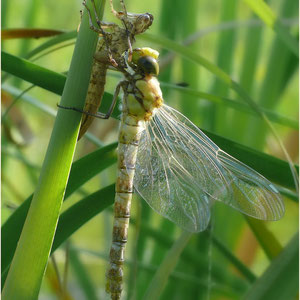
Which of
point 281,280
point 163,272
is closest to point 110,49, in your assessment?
point 163,272

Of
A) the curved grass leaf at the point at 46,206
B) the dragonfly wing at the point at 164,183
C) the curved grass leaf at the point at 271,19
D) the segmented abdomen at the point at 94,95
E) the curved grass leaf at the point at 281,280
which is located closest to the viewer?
the curved grass leaf at the point at 46,206

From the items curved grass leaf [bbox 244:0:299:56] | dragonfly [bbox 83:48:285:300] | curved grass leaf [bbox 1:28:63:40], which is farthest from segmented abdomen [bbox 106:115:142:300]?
curved grass leaf [bbox 244:0:299:56]

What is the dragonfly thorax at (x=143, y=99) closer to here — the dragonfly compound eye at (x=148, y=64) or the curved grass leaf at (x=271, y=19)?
the dragonfly compound eye at (x=148, y=64)

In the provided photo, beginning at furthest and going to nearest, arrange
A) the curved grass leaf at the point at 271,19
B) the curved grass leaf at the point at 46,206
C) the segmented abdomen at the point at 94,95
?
1. the curved grass leaf at the point at 271,19
2. the segmented abdomen at the point at 94,95
3. the curved grass leaf at the point at 46,206

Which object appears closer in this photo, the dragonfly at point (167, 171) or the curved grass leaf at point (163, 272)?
the curved grass leaf at point (163, 272)

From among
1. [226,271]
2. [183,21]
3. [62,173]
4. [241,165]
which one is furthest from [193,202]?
[183,21]

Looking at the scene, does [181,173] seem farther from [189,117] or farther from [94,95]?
[189,117]

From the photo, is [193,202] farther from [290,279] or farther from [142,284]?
[142,284]

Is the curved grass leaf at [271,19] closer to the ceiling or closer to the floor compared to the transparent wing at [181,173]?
closer to the ceiling

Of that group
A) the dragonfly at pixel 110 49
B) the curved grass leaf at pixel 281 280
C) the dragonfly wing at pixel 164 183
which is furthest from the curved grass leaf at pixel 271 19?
the curved grass leaf at pixel 281 280
